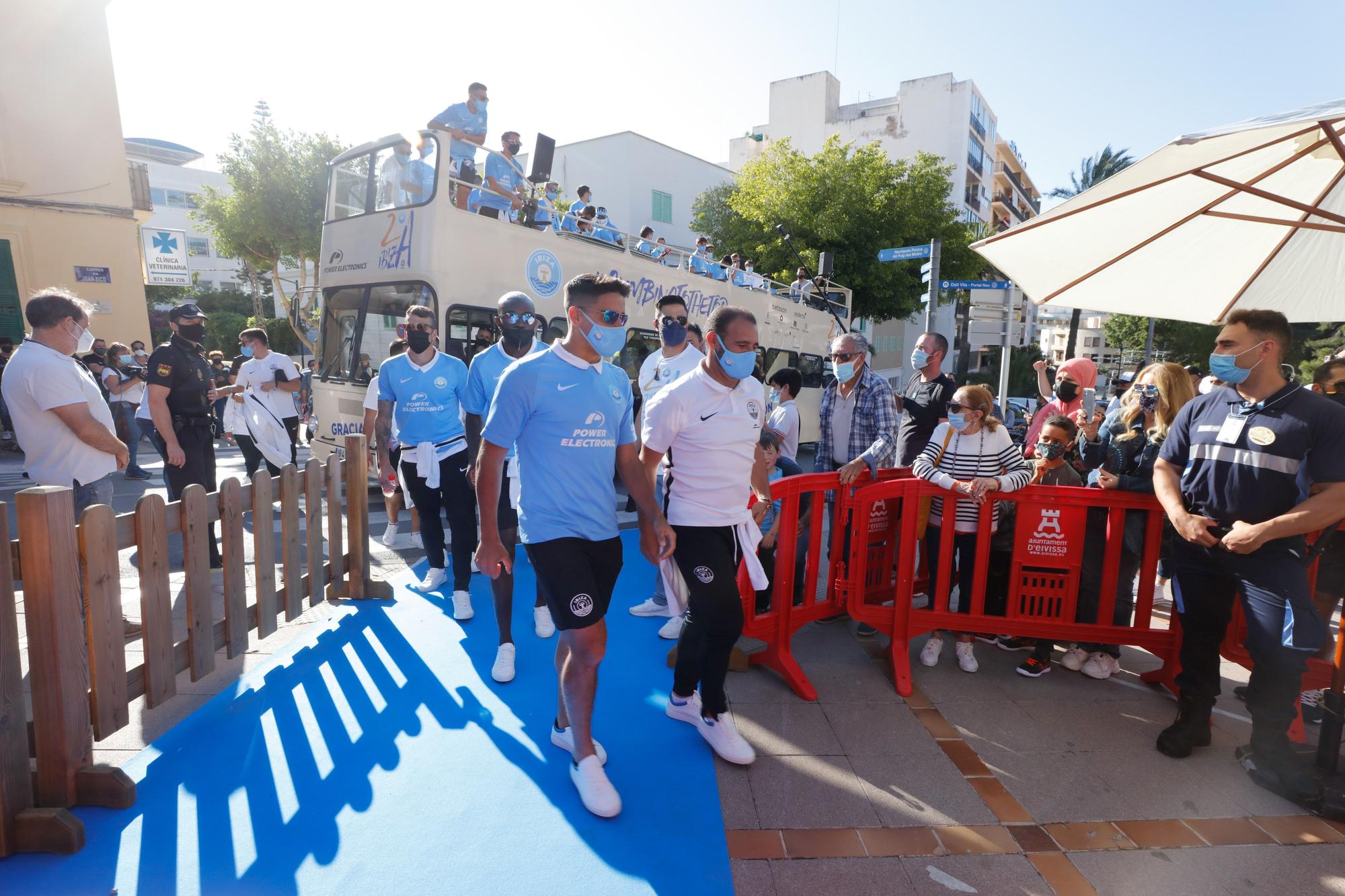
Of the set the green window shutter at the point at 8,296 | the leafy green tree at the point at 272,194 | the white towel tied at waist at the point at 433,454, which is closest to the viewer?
the white towel tied at waist at the point at 433,454

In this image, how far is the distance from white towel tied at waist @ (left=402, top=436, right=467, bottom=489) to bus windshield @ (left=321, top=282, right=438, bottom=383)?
11.5ft

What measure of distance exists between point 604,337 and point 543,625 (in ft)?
7.60

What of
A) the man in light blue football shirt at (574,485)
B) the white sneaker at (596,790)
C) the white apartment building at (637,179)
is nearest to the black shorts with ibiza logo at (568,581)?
the man in light blue football shirt at (574,485)

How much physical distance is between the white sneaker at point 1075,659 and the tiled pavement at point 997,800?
0.13 metres

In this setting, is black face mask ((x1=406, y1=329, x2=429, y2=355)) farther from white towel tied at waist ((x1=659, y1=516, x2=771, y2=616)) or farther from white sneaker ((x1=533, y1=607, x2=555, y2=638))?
white towel tied at waist ((x1=659, y1=516, x2=771, y2=616))

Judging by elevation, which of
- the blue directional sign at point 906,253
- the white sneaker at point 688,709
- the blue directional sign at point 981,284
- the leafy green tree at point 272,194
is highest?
the leafy green tree at point 272,194

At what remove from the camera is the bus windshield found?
7586 millimetres

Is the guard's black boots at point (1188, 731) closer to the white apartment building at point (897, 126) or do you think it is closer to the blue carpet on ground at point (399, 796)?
the blue carpet on ground at point (399, 796)

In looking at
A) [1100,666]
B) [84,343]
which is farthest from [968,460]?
[84,343]

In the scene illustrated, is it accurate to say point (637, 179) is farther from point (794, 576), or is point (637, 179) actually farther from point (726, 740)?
point (726, 740)

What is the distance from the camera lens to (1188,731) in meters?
3.11

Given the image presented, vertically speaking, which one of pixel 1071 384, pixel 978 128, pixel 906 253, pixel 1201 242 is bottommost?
pixel 1071 384

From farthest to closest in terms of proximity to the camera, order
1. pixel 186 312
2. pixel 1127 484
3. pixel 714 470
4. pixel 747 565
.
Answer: pixel 186 312, pixel 1127 484, pixel 747 565, pixel 714 470

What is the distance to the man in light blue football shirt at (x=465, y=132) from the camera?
7.57 metres
